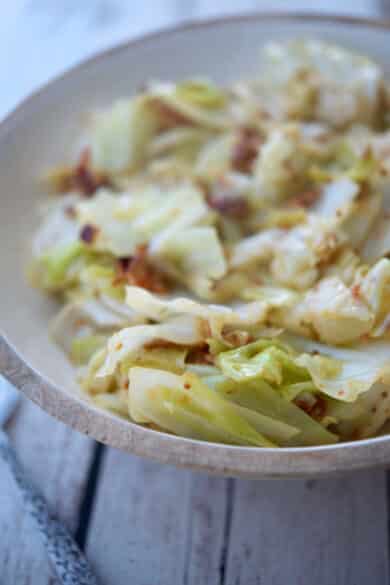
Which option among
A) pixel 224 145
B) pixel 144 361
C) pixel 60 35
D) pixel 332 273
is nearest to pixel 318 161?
pixel 224 145

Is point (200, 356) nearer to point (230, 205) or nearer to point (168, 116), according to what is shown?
point (230, 205)

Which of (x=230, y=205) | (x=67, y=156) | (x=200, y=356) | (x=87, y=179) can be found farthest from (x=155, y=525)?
(x=67, y=156)

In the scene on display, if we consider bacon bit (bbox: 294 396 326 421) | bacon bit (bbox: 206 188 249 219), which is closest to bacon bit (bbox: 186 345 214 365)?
bacon bit (bbox: 294 396 326 421)

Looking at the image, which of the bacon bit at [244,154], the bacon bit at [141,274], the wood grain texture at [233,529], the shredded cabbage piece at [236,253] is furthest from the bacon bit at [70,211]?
the wood grain texture at [233,529]

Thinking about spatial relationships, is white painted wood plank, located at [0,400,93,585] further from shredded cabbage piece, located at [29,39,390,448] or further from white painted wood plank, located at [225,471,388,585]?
white painted wood plank, located at [225,471,388,585]

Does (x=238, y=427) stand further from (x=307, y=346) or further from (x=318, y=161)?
(x=318, y=161)

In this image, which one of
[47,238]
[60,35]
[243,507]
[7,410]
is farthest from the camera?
[60,35]

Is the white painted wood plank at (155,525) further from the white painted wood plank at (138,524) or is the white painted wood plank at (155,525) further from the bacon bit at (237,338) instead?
the bacon bit at (237,338)
